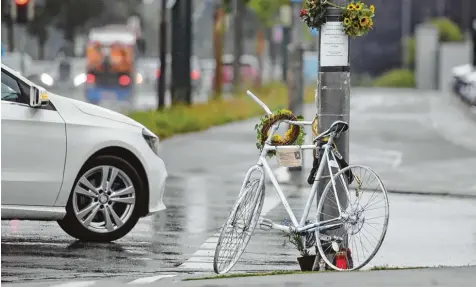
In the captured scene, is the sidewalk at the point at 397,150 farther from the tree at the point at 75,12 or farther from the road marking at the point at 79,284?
the tree at the point at 75,12

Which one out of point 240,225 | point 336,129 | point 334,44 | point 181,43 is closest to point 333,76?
point 334,44

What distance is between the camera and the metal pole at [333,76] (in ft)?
34.8

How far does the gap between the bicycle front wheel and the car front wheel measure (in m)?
2.68

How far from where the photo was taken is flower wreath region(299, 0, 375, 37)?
10.5 m

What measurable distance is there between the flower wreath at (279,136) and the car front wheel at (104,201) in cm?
215

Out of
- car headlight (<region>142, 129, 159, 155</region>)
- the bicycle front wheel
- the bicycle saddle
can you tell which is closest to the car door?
car headlight (<region>142, 129, 159, 155</region>)

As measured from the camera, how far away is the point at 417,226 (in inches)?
561

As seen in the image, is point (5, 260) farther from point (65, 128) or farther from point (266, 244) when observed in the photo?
point (266, 244)

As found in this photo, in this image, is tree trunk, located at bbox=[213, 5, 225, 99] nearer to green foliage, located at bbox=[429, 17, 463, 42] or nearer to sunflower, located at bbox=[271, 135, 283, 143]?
green foliage, located at bbox=[429, 17, 463, 42]

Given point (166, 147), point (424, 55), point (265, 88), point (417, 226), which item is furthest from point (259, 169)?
point (424, 55)

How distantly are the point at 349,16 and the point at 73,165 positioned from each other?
2.84 m

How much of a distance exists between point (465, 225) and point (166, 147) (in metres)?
11.7

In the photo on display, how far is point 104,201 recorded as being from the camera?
40.5 ft

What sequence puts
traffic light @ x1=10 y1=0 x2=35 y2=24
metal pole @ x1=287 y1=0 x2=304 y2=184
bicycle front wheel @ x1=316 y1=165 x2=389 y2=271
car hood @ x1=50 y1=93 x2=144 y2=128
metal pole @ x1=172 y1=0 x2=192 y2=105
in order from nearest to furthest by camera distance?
bicycle front wheel @ x1=316 y1=165 x2=389 y2=271 < car hood @ x1=50 y1=93 x2=144 y2=128 < metal pole @ x1=287 y1=0 x2=304 y2=184 < traffic light @ x1=10 y1=0 x2=35 y2=24 < metal pole @ x1=172 y1=0 x2=192 y2=105
